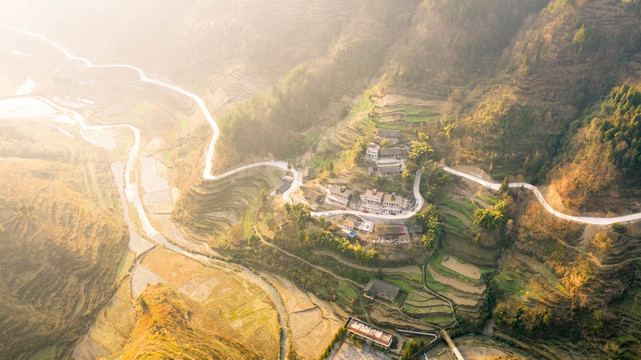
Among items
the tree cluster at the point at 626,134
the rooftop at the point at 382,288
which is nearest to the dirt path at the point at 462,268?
the rooftop at the point at 382,288

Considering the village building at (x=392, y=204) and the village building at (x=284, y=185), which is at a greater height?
the village building at (x=392, y=204)

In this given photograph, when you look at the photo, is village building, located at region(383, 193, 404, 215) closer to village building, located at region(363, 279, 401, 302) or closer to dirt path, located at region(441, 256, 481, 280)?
dirt path, located at region(441, 256, 481, 280)

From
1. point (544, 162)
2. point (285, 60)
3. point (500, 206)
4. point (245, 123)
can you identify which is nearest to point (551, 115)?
point (544, 162)

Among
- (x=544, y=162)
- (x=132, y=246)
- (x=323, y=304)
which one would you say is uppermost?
(x=544, y=162)

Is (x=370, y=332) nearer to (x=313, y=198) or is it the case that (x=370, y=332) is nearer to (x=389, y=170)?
(x=313, y=198)

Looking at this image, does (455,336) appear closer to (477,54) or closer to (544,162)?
(544,162)

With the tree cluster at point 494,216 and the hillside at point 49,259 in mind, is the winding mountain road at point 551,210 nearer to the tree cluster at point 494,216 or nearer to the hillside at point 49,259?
the tree cluster at point 494,216
